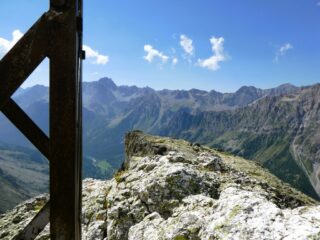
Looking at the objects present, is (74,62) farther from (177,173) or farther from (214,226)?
(177,173)

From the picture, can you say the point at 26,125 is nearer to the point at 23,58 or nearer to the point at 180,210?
the point at 23,58

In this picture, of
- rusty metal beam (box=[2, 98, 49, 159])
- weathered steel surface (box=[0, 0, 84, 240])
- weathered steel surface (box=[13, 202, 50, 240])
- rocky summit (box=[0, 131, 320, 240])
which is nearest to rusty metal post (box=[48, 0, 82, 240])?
weathered steel surface (box=[0, 0, 84, 240])

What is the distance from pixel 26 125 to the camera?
5.74m

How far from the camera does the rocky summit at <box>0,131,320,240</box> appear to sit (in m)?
10.5

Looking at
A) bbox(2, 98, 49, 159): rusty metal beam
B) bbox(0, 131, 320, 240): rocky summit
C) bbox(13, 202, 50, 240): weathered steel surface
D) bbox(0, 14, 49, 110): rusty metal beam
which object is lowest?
bbox(0, 131, 320, 240): rocky summit

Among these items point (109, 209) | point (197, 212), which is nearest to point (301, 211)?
point (197, 212)

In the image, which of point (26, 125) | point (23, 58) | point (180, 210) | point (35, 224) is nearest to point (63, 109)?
point (23, 58)

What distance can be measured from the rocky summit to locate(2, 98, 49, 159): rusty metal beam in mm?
6635

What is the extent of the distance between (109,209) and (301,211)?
9666 millimetres

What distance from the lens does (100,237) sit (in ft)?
54.8

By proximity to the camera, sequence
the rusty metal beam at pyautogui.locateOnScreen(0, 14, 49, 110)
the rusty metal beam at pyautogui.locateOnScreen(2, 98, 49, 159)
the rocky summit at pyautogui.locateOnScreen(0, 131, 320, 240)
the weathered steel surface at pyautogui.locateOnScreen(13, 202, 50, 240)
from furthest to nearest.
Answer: the rocky summit at pyautogui.locateOnScreen(0, 131, 320, 240) → the weathered steel surface at pyautogui.locateOnScreen(13, 202, 50, 240) → the rusty metal beam at pyautogui.locateOnScreen(2, 98, 49, 159) → the rusty metal beam at pyautogui.locateOnScreen(0, 14, 49, 110)

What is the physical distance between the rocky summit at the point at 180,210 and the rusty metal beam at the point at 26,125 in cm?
664

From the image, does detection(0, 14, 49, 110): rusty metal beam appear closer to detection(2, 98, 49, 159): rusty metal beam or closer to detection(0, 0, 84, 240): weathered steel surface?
detection(0, 0, 84, 240): weathered steel surface

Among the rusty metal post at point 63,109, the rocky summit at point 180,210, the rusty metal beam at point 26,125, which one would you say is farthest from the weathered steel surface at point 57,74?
the rocky summit at point 180,210
